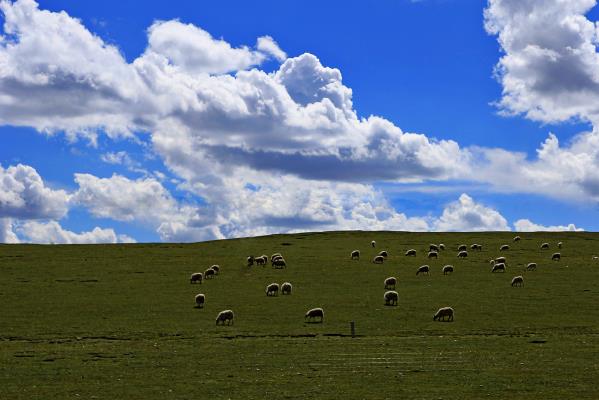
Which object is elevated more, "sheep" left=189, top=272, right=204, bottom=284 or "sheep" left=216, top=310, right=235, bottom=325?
"sheep" left=189, top=272, right=204, bottom=284

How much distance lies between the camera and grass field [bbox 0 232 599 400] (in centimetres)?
2778

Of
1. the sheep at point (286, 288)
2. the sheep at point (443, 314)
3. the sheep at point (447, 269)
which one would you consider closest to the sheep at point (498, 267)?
the sheep at point (447, 269)

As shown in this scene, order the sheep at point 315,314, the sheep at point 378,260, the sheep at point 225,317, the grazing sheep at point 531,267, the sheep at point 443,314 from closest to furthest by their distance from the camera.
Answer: the sheep at point 225,317
the sheep at point 315,314
the sheep at point 443,314
the grazing sheep at point 531,267
the sheep at point 378,260

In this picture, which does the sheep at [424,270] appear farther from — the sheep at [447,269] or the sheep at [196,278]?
the sheep at [196,278]

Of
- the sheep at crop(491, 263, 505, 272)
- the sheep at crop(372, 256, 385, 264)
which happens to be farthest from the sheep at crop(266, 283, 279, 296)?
the sheep at crop(491, 263, 505, 272)

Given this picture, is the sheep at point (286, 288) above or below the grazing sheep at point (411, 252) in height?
below

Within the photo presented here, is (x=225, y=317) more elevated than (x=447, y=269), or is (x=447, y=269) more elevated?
(x=447, y=269)

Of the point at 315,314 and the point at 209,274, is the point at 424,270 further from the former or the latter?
the point at 315,314

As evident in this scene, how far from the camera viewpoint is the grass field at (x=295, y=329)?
1094 inches

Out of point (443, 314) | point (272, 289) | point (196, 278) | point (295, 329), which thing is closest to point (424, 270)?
point (272, 289)

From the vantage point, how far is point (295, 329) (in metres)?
45.2

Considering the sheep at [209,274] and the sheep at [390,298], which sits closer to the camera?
the sheep at [390,298]

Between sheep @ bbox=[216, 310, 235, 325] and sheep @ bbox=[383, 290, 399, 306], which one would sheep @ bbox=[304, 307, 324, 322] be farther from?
sheep @ bbox=[383, 290, 399, 306]

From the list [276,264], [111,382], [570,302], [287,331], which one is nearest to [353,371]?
[111,382]
